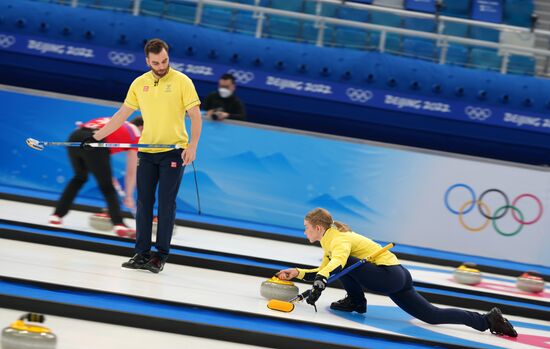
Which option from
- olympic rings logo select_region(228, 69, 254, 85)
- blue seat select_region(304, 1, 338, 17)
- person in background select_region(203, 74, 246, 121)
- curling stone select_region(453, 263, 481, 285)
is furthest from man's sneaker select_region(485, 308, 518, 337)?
blue seat select_region(304, 1, 338, 17)

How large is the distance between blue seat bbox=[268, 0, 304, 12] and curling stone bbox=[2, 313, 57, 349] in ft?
38.5

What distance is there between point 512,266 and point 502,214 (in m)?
0.72

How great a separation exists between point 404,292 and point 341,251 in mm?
610

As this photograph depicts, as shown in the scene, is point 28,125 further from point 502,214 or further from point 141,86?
point 502,214

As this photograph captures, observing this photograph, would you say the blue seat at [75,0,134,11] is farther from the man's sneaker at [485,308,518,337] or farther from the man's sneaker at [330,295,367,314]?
the man's sneaker at [485,308,518,337]

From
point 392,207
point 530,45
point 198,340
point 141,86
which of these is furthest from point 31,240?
point 530,45

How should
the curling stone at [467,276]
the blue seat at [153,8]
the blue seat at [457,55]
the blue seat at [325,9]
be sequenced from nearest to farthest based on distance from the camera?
the curling stone at [467,276], the blue seat at [153,8], the blue seat at [457,55], the blue seat at [325,9]

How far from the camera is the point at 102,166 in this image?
785cm

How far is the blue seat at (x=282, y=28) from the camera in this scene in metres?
13.9

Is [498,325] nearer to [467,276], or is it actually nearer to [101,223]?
[467,276]

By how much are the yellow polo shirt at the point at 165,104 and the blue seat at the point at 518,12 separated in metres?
12.2

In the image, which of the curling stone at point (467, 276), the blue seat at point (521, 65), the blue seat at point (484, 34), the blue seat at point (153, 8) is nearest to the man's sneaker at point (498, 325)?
the curling stone at point (467, 276)

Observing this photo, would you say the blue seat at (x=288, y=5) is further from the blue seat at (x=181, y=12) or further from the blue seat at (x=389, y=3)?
the blue seat at (x=389, y=3)

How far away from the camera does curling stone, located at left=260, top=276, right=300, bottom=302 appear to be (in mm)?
6066
